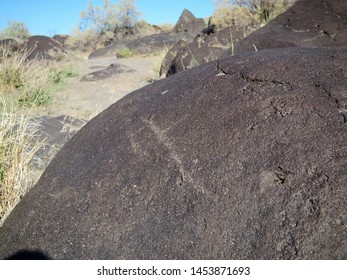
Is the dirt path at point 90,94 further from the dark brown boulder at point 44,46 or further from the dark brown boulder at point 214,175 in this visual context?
the dark brown boulder at point 44,46

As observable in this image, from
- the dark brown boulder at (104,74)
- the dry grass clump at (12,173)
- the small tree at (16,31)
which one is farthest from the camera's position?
the small tree at (16,31)

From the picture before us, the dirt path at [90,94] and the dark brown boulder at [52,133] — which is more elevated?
the dirt path at [90,94]

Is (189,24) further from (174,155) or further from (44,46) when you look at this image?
(174,155)

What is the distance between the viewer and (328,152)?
1.06m

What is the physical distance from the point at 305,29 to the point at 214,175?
3948 millimetres

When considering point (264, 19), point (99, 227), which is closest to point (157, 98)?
point (99, 227)

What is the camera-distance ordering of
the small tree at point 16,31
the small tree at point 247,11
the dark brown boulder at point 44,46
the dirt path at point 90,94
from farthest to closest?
1. the small tree at point 16,31
2. the dark brown boulder at point 44,46
3. the small tree at point 247,11
4. the dirt path at point 90,94

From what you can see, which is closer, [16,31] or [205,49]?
[205,49]

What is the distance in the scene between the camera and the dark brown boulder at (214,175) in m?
1.02

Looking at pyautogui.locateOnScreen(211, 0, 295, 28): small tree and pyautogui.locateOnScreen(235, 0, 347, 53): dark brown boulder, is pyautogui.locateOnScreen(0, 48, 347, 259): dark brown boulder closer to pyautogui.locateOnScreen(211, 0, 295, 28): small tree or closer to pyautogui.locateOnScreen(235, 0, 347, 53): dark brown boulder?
pyautogui.locateOnScreen(235, 0, 347, 53): dark brown boulder

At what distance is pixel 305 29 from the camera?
4.53 metres

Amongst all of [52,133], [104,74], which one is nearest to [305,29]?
[52,133]

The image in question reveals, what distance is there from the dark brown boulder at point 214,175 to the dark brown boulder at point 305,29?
2814mm

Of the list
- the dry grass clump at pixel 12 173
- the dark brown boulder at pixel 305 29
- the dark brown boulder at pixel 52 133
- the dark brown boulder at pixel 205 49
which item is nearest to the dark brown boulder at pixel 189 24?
the dark brown boulder at pixel 205 49
